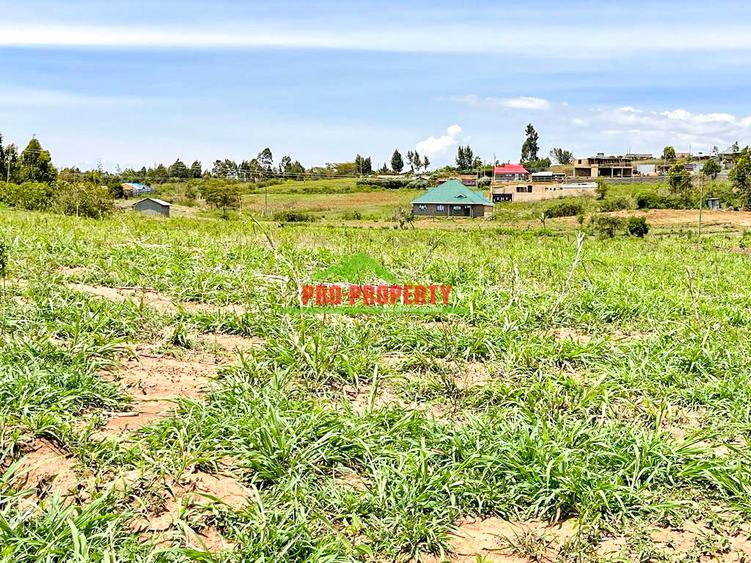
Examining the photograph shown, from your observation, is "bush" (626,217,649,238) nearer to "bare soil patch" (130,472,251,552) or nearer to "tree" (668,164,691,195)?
"tree" (668,164,691,195)

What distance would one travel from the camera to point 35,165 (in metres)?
29.5

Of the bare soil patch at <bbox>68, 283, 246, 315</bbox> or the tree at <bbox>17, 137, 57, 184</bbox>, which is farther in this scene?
the tree at <bbox>17, 137, 57, 184</bbox>

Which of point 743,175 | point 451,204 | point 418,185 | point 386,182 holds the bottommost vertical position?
point 451,204

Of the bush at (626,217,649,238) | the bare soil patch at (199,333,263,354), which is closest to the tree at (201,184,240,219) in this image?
the bush at (626,217,649,238)

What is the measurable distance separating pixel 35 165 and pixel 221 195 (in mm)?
8403

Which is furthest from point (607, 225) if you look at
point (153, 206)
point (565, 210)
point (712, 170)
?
point (712, 170)

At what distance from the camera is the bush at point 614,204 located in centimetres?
3633

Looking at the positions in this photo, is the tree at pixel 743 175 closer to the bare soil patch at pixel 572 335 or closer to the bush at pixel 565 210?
the bush at pixel 565 210

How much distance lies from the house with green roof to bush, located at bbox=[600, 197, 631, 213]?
694cm

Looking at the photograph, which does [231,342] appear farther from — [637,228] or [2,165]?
[2,165]

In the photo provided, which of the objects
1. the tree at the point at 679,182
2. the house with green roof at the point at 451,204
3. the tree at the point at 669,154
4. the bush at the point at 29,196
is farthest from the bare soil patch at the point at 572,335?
the tree at the point at 669,154

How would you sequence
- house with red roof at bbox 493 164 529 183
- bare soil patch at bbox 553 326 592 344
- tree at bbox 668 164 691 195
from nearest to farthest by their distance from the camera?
bare soil patch at bbox 553 326 592 344
tree at bbox 668 164 691 195
house with red roof at bbox 493 164 529 183

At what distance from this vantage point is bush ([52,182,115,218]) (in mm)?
15289

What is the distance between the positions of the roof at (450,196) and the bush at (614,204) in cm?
727
